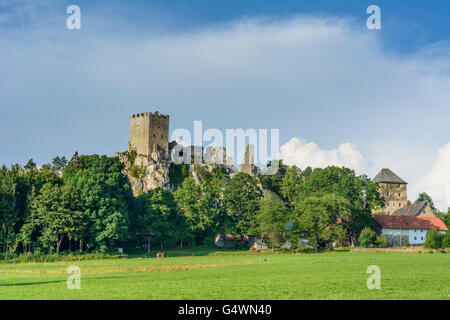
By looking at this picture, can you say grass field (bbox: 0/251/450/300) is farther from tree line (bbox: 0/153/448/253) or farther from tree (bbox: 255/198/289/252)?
tree (bbox: 255/198/289/252)

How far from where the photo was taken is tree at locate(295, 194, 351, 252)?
86.8 m

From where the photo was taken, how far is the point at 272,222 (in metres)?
88.2

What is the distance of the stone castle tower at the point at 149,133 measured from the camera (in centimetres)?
11931

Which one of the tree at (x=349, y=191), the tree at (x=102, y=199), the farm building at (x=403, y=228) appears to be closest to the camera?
the tree at (x=102, y=199)

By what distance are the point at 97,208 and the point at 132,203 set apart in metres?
10.1

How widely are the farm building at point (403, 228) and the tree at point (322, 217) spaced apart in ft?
68.1

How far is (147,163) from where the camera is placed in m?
114

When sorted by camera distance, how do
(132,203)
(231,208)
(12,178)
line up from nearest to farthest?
(12,178) < (132,203) < (231,208)

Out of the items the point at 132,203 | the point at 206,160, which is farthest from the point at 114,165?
the point at 206,160

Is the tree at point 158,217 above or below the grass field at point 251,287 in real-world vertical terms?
above

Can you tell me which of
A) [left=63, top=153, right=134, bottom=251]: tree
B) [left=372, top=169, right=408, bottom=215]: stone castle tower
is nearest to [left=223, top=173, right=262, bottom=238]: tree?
[left=63, top=153, right=134, bottom=251]: tree

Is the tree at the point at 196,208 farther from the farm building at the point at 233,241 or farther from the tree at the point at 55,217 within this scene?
the tree at the point at 55,217

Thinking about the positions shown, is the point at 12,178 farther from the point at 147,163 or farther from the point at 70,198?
the point at 147,163

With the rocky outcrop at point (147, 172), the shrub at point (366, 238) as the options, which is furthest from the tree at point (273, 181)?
the shrub at point (366, 238)
